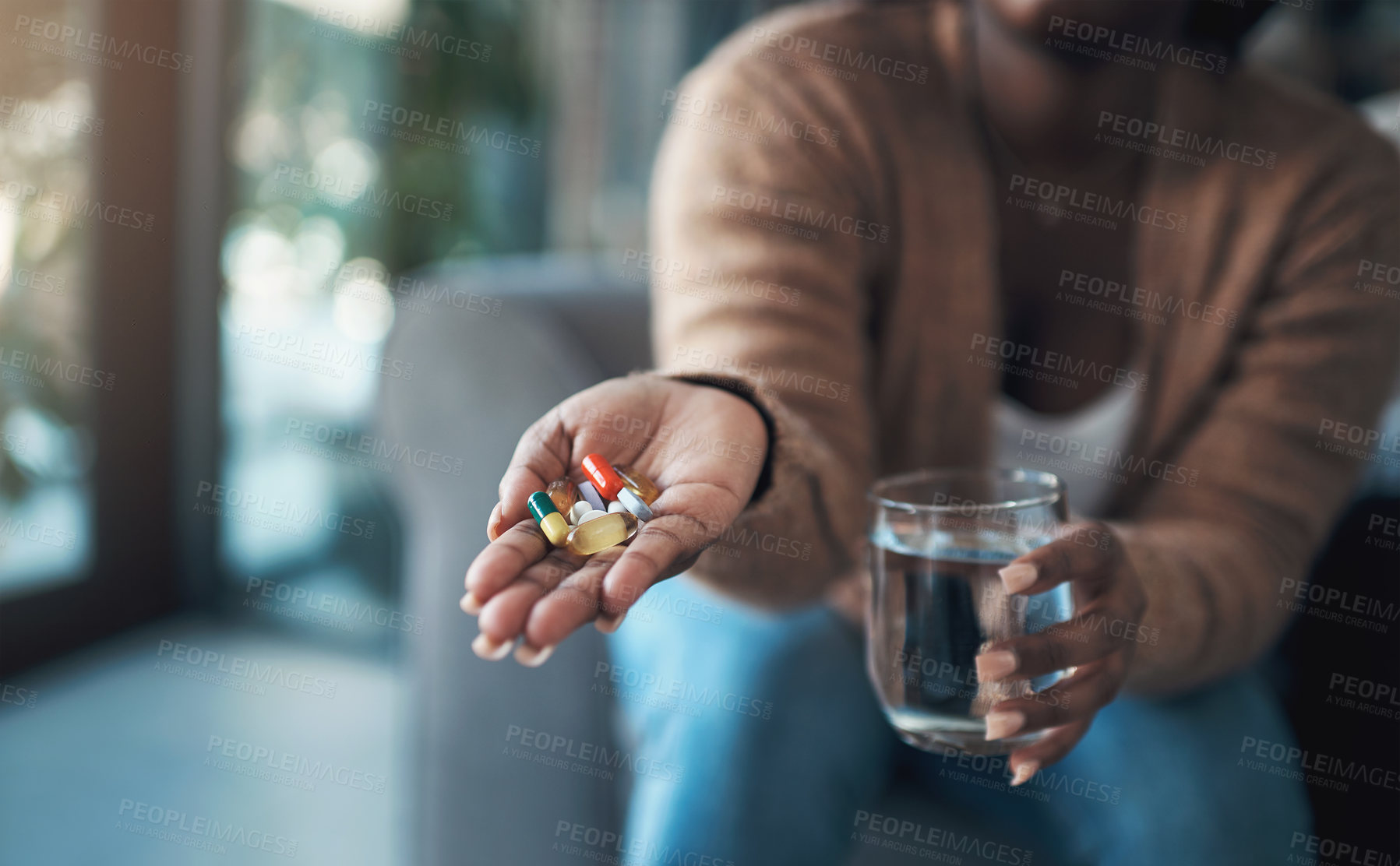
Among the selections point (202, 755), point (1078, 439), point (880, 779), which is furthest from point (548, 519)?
point (202, 755)

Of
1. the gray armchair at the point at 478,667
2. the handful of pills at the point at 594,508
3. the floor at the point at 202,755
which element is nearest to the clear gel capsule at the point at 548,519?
the handful of pills at the point at 594,508

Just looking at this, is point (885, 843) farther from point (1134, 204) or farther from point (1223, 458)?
point (1134, 204)

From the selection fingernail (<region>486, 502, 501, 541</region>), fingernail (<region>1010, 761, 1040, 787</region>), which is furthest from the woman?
fingernail (<region>486, 502, 501, 541</region>)

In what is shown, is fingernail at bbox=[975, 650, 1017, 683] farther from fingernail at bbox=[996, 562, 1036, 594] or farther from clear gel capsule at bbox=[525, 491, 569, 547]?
clear gel capsule at bbox=[525, 491, 569, 547]

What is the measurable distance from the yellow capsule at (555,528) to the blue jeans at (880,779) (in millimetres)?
222

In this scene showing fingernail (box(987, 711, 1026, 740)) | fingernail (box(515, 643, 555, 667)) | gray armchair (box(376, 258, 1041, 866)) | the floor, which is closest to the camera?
fingernail (box(515, 643, 555, 667))

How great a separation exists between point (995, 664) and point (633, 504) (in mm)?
184

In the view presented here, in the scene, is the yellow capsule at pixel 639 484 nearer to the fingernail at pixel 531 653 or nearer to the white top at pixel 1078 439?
the fingernail at pixel 531 653

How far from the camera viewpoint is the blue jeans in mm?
610

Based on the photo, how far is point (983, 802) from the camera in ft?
2.18

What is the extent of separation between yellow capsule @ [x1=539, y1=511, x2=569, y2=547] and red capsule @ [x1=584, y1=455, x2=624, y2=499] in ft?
0.10

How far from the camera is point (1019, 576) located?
0.41 m

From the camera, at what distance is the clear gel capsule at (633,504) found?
403 millimetres

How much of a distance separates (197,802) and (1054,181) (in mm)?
1409
